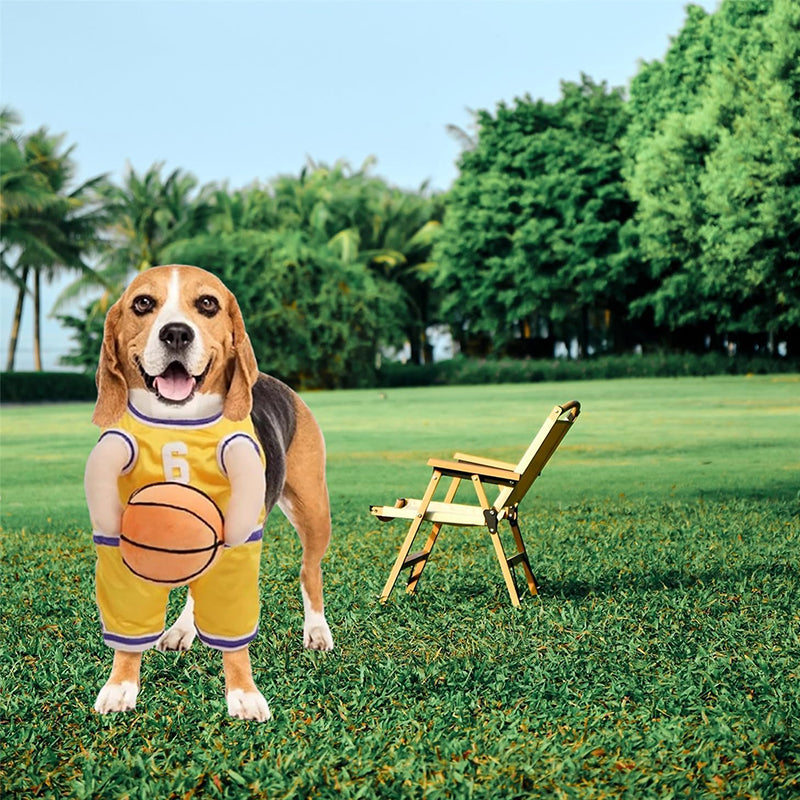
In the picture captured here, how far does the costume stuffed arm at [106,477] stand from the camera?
3217 millimetres

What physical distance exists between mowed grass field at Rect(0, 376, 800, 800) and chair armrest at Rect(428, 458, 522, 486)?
70cm

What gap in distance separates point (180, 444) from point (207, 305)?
1.40 feet

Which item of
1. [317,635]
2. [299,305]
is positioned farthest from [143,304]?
[299,305]

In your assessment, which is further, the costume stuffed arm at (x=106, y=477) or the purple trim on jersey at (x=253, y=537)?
the purple trim on jersey at (x=253, y=537)

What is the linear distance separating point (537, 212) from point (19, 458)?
2769 cm

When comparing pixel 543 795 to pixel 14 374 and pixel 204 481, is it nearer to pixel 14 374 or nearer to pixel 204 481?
pixel 204 481

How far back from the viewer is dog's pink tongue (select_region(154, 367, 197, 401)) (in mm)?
3137

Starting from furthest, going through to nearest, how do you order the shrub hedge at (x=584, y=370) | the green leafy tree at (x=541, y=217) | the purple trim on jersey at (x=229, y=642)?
the green leafy tree at (x=541, y=217)
the shrub hedge at (x=584, y=370)
the purple trim on jersey at (x=229, y=642)

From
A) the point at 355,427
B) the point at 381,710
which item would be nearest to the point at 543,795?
the point at 381,710

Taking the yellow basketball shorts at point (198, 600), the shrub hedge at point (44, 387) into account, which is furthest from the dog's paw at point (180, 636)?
the shrub hedge at point (44, 387)

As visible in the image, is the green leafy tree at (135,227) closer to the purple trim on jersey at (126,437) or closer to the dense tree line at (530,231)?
the dense tree line at (530,231)

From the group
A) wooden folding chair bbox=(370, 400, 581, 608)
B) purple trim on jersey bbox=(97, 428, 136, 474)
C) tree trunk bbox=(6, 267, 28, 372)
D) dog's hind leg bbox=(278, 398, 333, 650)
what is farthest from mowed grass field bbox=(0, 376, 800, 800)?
tree trunk bbox=(6, 267, 28, 372)

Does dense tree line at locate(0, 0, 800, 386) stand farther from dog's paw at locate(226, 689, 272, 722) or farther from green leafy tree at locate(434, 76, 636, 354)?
dog's paw at locate(226, 689, 272, 722)

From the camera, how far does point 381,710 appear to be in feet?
13.5
